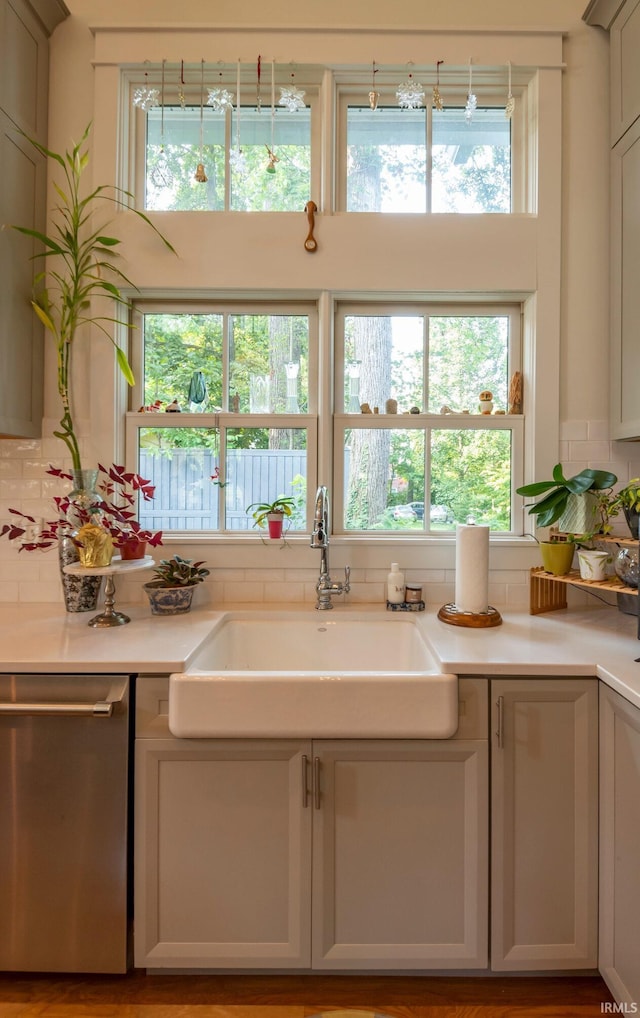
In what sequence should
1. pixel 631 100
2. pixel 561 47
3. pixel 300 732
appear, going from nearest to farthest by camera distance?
pixel 300 732 → pixel 631 100 → pixel 561 47

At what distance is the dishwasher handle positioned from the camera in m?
1.33

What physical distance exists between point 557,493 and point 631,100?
138 cm

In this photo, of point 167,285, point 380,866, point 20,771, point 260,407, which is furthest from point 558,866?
point 167,285

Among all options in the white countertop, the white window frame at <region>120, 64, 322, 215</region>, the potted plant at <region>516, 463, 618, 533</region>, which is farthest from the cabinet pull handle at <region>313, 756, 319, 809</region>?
the white window frame at <region>120, 64, 322, 215</region>

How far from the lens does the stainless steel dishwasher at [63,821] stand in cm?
135

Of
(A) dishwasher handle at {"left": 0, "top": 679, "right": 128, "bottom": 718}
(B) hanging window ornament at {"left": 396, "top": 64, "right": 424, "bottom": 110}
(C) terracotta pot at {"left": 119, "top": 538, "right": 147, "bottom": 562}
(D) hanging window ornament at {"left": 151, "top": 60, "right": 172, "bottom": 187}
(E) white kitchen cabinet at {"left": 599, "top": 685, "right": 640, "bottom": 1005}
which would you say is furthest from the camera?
(D) hanging window ornament at {"left": 151, "top": 60, "right": 172, "bottom": 187}

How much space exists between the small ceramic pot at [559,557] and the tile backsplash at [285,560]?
14 cm

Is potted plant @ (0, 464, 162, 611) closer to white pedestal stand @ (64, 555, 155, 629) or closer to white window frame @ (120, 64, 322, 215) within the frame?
white pedestal stand @ (64, 555, 155, 629)

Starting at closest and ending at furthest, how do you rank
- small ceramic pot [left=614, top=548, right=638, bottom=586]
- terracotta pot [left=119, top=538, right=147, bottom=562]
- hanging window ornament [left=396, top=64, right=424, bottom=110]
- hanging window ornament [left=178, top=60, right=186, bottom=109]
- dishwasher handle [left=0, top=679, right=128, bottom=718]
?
dishwasher handle [left=0, top=679, right=128, bottom=718] → small ceramic pot [left=614, top=548, right=638, bottom=586] → terracotta pot [left=119, top=538, right=147, bottom=562] → hanging window ornament [left=396, top=64, right=424, bottom=110] → hanging window ornament [left=178, top=60, right=186, bottom=109]

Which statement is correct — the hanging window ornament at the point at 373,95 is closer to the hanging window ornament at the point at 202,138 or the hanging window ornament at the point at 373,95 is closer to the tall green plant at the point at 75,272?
the hanging window ornament at the point at 202,138

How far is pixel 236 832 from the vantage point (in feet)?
4.47

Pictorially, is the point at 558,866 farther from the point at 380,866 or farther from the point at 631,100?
the point at 631,100

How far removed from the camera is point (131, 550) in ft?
5.85

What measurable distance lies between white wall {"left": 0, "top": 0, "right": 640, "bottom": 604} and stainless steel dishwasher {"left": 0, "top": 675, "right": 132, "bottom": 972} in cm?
70
